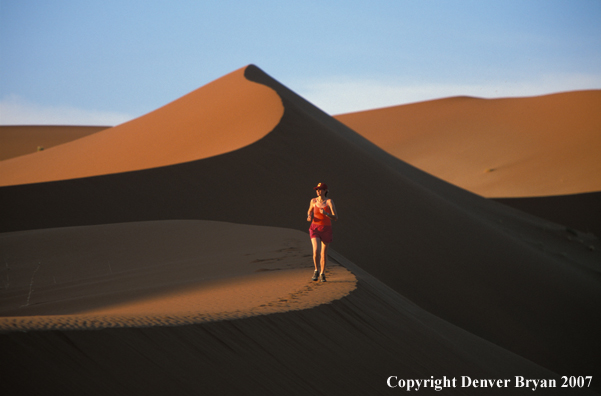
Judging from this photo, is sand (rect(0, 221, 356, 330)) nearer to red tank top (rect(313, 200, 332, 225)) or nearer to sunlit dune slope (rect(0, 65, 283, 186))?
red tank top (rect(313, 200, 332, 225))

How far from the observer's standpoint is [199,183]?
1666cm

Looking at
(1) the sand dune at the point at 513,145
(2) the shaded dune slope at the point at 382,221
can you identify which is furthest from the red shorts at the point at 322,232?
(1) the sand dune at the point at 513,145

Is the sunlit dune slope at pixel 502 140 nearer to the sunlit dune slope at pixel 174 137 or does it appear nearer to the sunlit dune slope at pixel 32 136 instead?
the sunlit dune slope at pixel 174 137

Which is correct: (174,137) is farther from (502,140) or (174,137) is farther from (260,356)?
(502,140)

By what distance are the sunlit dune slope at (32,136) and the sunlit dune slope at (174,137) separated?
3726cm

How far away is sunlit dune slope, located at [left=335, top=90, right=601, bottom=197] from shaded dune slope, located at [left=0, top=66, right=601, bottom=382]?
22.3m

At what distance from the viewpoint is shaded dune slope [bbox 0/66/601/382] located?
42.4ft

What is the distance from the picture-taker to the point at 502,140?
182ft

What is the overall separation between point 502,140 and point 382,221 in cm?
4355

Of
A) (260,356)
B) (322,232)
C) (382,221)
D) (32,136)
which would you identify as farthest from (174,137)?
(32,136)

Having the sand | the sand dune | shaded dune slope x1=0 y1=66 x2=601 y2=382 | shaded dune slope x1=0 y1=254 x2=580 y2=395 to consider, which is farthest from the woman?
the sand dune

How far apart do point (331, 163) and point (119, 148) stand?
9.74m

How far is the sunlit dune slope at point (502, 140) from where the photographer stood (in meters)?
42.2

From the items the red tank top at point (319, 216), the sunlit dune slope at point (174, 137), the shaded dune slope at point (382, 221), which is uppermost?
the sunlit dune slope at point (174, 137)
